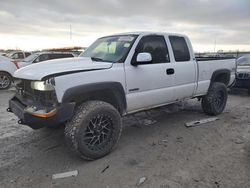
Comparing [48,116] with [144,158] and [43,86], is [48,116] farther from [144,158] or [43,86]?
[144,158]

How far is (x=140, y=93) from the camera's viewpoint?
416cm

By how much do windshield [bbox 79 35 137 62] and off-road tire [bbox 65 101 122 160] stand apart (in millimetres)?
922

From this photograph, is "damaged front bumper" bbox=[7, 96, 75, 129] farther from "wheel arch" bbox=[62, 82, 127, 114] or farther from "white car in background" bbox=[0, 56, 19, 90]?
"white car in background" bbox=[0, 56, 19, 90]

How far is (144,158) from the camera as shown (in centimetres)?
370

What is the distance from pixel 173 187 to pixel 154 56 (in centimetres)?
241

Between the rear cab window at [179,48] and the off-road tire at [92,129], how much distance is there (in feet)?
6.56

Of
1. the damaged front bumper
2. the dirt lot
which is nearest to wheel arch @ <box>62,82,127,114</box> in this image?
the damaged front bumper

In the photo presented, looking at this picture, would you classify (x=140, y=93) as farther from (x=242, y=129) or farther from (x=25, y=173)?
(x=242, y=129)

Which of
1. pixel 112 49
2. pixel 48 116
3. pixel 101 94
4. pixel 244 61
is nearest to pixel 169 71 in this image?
pixel 112 49

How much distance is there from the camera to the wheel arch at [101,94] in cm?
331

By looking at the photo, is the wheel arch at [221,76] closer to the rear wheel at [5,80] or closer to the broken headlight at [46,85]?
the broken headlight at [46,85]

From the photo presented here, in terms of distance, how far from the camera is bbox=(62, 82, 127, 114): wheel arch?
3311 mm

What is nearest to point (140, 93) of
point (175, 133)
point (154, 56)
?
point (154, 56)

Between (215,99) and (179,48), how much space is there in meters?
1.78
